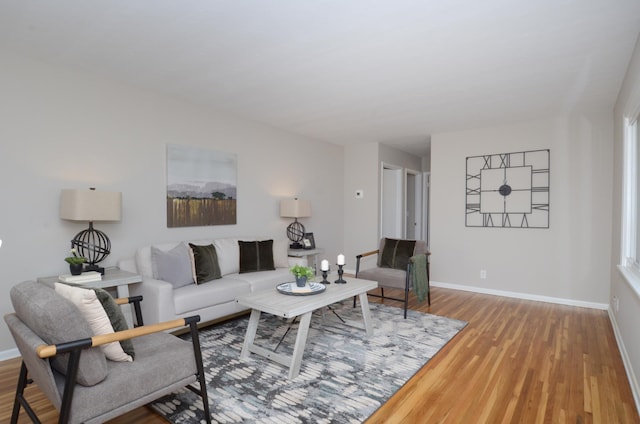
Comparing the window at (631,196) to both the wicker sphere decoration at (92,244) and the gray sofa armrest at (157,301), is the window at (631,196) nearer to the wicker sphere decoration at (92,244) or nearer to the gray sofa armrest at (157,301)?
the gray sofa armrest at (157,301)

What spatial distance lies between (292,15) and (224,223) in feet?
8.90

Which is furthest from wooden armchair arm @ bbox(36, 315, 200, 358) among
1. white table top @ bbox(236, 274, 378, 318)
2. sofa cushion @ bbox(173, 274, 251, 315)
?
sofa cushion @ bbox(173, 274, 251, 315)

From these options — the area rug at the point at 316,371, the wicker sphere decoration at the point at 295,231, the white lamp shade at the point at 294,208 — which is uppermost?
the white lamp shade at the point at 294,208

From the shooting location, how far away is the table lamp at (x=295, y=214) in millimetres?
4824

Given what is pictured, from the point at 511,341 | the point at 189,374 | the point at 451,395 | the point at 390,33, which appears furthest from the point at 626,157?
the point at 189,374

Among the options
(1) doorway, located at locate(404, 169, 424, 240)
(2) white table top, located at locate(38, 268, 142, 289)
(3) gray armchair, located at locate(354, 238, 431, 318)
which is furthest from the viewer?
(1) doorway, located at locate(404, 169, 424, 240)

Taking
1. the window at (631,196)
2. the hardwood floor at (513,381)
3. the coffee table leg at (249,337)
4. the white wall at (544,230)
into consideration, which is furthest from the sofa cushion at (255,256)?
the window at (631,196)

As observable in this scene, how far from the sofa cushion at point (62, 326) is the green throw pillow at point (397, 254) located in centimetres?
338

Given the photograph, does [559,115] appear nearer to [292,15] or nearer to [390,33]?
[390,33]

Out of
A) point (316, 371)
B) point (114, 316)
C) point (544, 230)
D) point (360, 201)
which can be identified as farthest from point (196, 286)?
point (544, 230)

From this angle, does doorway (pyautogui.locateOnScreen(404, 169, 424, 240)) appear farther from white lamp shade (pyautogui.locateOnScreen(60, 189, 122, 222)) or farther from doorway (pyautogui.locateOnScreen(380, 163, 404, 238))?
white lamp shade (pyautogui.locateOnScreen(60, 189, 122, 222))

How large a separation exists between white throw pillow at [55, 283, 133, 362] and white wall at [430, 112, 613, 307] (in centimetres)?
467

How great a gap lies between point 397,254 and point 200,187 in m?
2.53

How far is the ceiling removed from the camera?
211cm
